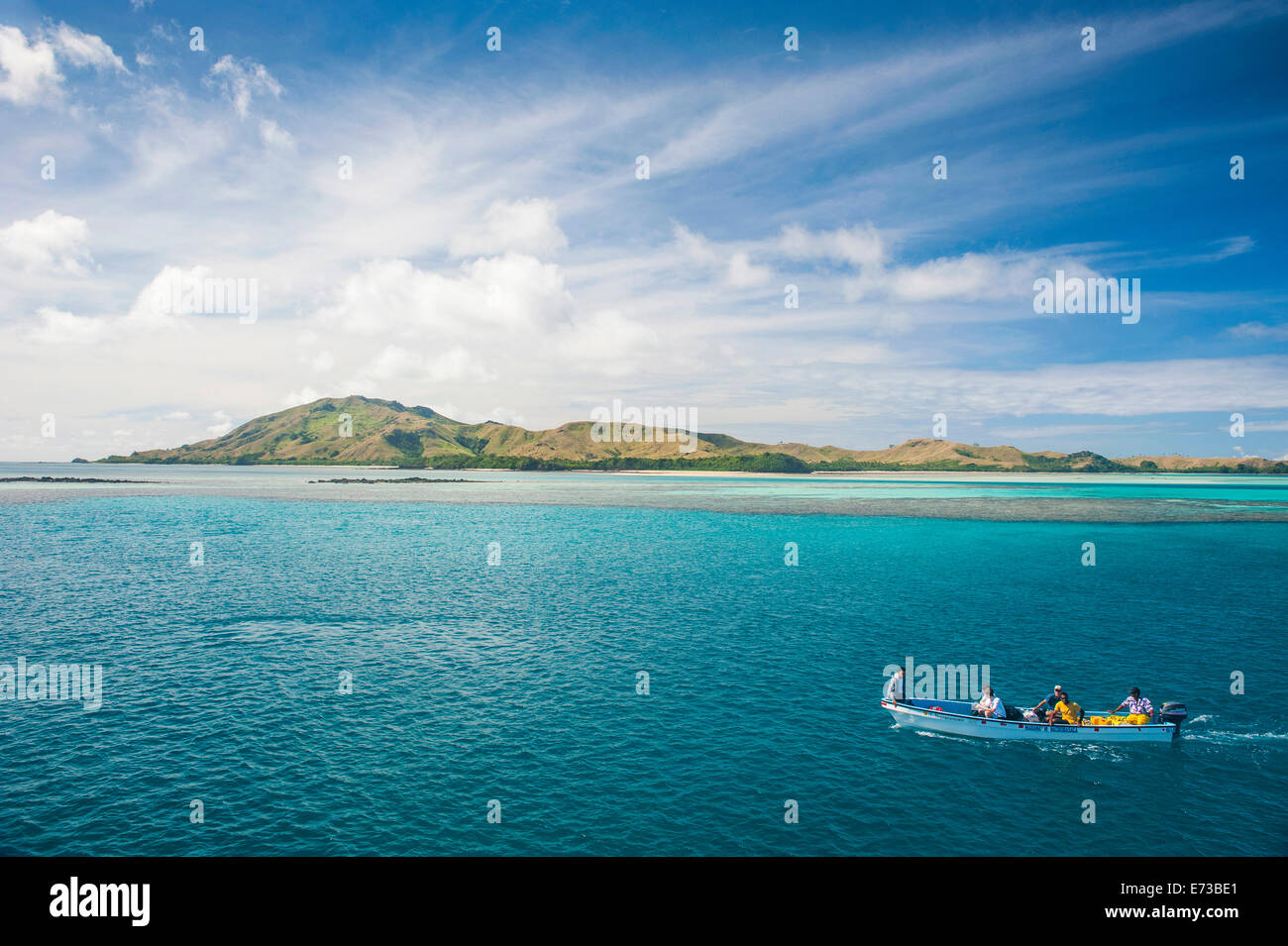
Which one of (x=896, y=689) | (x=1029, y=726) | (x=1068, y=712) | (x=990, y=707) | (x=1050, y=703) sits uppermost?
(x=896, y=689)

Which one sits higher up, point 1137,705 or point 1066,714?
point 1137,705

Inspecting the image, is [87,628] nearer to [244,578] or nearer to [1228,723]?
[244,578]

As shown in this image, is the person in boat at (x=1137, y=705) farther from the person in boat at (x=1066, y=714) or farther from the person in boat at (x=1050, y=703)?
the person in boat at (x=1050, y=703)

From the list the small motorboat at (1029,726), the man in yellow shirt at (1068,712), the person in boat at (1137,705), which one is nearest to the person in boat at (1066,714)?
the man in yellow shirt at (1068,712)

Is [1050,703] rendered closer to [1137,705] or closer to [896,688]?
[1137,705]

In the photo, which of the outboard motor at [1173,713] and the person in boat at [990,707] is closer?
the outboard motor at [1173,713]

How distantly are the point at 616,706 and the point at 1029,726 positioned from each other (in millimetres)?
24429

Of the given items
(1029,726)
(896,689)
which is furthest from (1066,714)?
(896,689)

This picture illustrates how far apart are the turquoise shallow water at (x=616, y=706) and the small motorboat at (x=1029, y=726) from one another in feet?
3.09

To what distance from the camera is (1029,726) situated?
120 feet

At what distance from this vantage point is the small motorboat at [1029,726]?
36.2 m

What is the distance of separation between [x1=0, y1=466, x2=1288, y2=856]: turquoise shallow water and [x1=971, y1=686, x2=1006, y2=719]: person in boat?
178 centimetres
